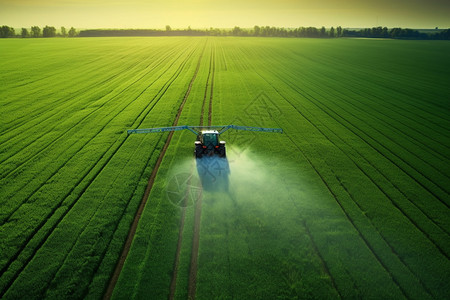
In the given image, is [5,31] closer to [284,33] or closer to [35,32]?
[35,32]

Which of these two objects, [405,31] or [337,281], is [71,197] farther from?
[405,31]

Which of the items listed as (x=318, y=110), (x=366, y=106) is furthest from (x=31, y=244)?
(x=366, y=106)

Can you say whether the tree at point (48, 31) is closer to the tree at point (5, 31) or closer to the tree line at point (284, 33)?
the tree line at point (284, 33)

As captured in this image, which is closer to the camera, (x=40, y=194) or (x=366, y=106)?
(x=40, y=194)

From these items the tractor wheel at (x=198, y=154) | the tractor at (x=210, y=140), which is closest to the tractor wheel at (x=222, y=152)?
the tractor at (x=210, y=140)

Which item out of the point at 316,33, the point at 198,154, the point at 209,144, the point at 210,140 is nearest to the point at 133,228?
the point at 198,154

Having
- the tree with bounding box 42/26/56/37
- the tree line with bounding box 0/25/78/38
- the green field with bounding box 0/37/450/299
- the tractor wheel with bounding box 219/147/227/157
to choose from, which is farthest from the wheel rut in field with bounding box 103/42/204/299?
the tree with bounding box 42/26/56/37

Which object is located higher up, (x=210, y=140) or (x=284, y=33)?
(x=284, y=33)
